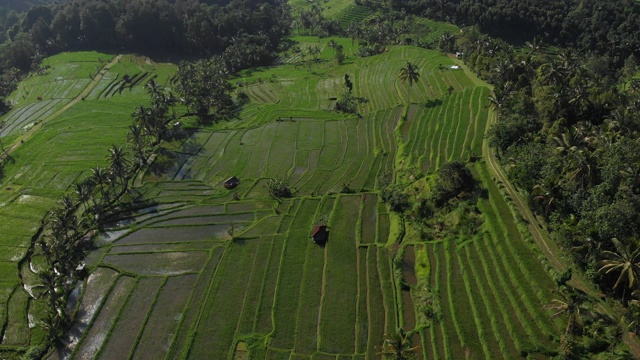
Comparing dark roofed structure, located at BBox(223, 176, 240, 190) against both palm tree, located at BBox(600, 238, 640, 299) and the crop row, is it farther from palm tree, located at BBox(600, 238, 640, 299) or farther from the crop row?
palm tree, located at BBox(600, 238, 640, 299)

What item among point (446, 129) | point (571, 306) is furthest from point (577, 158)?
point (446, 129)

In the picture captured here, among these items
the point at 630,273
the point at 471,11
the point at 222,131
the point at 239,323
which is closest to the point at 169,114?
the point at 222,131

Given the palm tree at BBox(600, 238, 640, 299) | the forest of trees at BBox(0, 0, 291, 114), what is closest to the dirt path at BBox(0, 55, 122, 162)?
the forest of trees at BBox(0, 0, 291, 114)

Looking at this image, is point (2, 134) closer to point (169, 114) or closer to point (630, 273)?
point (169, 114)

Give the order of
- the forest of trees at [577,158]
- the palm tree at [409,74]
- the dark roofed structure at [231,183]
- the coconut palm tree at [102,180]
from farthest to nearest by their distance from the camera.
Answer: the palm tree at [409,74] < the dark roofed structure at [231,183] < the coconut palm tree at [102,180] < the forest of trees at [577,158]

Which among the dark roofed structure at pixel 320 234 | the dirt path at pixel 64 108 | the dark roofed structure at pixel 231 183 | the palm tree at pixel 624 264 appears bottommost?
the dirt path at pixel 64 108

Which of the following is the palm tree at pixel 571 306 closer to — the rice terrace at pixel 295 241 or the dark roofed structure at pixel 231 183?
the rice terrace at pixel 295 241

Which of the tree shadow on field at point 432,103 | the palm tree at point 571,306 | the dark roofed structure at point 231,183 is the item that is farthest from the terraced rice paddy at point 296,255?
the palm tree at point 571,306
